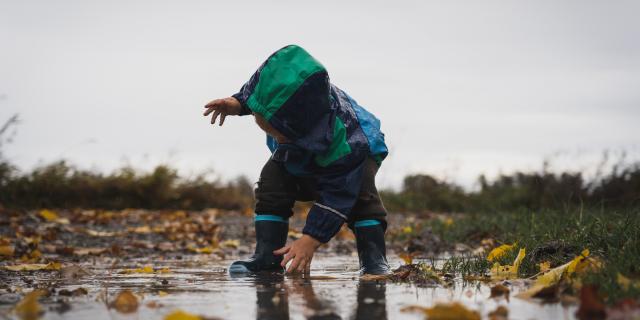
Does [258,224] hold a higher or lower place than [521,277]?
higher

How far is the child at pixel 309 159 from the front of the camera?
3188 millimetres

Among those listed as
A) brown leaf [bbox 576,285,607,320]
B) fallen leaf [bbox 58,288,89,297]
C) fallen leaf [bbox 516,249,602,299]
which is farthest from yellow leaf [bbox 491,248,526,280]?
fallen leaf [bbox 58,288,89,297]

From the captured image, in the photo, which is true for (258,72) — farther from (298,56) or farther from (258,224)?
(258,224)

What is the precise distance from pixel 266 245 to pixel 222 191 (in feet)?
34.5

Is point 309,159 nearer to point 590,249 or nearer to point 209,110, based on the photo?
point 209,110

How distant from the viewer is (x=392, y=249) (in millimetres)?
6238

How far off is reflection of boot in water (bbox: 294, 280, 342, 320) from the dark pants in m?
0.99

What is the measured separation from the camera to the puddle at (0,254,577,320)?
208 cm

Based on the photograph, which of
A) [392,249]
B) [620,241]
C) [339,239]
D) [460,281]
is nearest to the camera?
[460,281]

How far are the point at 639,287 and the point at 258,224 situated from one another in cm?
208

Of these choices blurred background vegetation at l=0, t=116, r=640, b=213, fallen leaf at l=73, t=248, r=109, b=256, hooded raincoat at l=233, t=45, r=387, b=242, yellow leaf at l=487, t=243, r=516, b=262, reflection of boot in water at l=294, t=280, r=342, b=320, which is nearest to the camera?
reflection of boot in water at l=294, t=280, r=342, b=320

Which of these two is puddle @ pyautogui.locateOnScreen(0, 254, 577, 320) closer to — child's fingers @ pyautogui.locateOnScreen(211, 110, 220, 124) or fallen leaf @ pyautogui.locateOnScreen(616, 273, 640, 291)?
fallen leaf @ pyautogui.locateOnScreen(616, 273, 640, 291)

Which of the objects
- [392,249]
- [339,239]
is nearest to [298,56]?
[392,249]

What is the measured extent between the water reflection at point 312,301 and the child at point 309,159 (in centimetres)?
38
